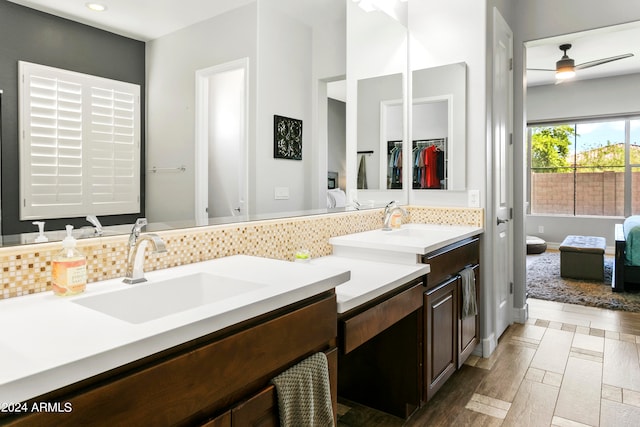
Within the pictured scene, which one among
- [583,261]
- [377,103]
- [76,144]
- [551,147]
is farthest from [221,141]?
[551,147]

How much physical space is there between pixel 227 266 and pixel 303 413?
0.57 m

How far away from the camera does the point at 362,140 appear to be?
2.65m

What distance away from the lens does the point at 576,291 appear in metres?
4.37

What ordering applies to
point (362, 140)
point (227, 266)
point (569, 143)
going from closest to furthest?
point (227, 266) < point (362, 140) < point (569, 143)

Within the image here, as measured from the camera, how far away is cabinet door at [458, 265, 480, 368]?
239cm

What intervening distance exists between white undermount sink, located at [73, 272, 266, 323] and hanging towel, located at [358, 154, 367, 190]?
4.87ft

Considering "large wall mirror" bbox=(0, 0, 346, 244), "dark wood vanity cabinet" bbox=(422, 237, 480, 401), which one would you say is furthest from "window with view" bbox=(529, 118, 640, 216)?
"large wall mirror" bbox=(0, 0, 346, 244)

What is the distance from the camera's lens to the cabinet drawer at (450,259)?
2.05m

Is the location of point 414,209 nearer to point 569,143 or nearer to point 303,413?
point 303,413

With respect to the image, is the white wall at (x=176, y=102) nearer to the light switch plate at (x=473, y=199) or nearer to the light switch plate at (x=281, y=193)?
the light switch plate at (x=281, y=193)

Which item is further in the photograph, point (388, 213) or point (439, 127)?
point (439, 127)

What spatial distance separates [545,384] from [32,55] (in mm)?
2805

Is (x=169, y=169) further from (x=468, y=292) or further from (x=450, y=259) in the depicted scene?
(x=468, y=292)

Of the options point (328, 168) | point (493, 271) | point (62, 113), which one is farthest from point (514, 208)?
point (62, 113)
